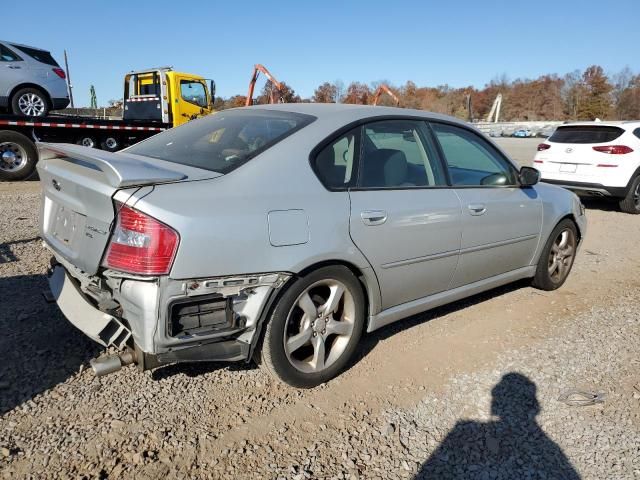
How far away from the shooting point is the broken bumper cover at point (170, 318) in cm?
229

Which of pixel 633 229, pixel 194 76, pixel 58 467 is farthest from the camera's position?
pixel 194 76

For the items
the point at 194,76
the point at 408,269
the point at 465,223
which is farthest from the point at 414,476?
the point at 194,76

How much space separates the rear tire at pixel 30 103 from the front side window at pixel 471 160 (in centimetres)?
1029

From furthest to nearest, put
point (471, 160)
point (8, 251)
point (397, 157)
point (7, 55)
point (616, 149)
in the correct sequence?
point (7, 55) → point (616, 149) → point (8, 251) → point (471, 160) → point (397, 157)

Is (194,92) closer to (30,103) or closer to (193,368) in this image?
(30,103)

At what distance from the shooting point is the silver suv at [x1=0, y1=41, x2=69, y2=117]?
420 inches

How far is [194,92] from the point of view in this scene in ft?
45.6

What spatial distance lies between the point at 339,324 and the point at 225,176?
1095 mm

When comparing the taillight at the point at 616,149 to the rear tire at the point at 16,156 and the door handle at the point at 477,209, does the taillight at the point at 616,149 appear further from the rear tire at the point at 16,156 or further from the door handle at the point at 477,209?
the rear tire at the point at 16,156

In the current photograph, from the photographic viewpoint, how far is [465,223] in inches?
138

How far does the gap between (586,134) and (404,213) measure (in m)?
7.45

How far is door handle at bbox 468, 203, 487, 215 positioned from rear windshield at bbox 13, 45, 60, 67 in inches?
435

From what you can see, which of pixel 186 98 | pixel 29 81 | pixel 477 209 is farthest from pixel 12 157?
pixel 477 209

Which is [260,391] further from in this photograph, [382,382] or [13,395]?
[13,395]
